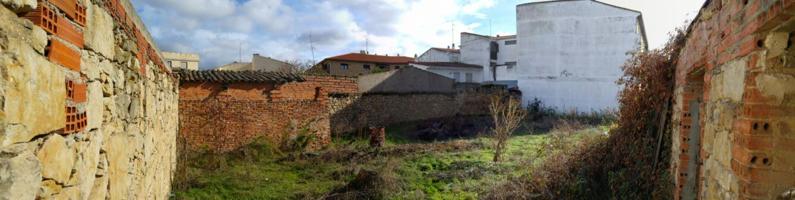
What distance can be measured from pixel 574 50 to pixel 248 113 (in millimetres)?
17922

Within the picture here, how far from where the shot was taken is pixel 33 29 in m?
1.38

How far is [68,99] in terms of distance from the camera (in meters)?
1.70

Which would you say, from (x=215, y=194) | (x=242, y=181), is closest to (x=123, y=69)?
(x=215, y=194)

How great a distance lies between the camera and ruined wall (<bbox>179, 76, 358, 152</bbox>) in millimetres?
11109

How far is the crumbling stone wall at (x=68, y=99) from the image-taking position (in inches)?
49.0

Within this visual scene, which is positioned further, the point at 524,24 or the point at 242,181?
the point at 524,24

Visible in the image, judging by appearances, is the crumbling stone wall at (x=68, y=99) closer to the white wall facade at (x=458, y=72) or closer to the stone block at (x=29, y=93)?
the stone block at (x=29, y=93)

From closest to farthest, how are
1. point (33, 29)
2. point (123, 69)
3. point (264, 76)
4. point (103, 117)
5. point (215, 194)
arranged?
point (33, 29) → point (103, 117) → point (123, 69) → point (215, 194) → point (264, 76)

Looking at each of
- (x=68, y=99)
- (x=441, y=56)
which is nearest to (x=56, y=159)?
(x=68, y=99)

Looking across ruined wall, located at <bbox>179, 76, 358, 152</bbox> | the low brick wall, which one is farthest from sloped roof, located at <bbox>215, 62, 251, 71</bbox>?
the low brick wall

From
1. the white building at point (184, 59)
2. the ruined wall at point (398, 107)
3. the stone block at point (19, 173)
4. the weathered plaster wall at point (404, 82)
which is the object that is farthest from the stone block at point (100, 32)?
the white building at point (184, 59)

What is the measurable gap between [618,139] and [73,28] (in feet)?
22.8

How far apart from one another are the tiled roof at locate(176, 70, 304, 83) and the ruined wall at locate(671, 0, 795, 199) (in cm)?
1096

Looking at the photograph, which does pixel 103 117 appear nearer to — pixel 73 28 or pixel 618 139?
pixel 73 28
